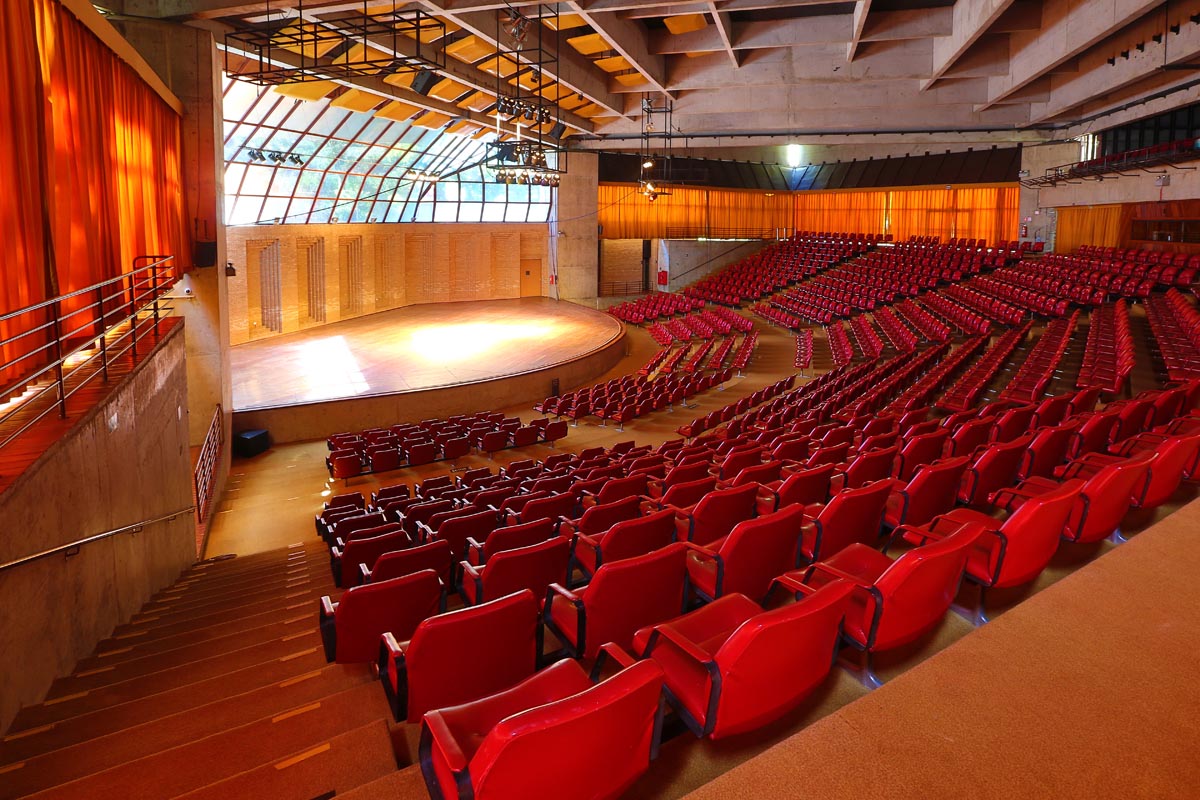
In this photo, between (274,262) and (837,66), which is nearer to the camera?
(837,66)

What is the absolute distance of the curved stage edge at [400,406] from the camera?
14.0 metres

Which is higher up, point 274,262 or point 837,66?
point 837,66

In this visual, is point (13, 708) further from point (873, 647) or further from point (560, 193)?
point (560, 193)

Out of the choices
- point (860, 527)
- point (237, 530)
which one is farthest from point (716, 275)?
point (860, 527)

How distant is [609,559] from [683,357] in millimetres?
15651

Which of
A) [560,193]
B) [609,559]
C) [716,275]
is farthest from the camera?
[716,275]

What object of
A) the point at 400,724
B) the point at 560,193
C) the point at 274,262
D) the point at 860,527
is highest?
the point at 560,193

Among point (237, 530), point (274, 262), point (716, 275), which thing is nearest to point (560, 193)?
point (716, 275)

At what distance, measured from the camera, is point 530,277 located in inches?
1277

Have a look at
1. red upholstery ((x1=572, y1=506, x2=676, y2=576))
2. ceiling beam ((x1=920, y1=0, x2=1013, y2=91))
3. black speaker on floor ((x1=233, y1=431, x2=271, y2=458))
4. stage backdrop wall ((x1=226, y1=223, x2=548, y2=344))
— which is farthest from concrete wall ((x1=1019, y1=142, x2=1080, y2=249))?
red upholstery ((x1=572, y1=506, x2=676, y2=576))

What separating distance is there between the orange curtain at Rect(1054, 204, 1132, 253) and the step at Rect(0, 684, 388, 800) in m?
28.8

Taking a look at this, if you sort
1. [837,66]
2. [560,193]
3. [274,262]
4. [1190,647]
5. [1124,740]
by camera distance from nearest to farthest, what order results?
[1124,740] → [1190,647] → [837,66] → [274,262] → [560,193]

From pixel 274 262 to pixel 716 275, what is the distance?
19.1 meters

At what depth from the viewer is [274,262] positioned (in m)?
21.6
